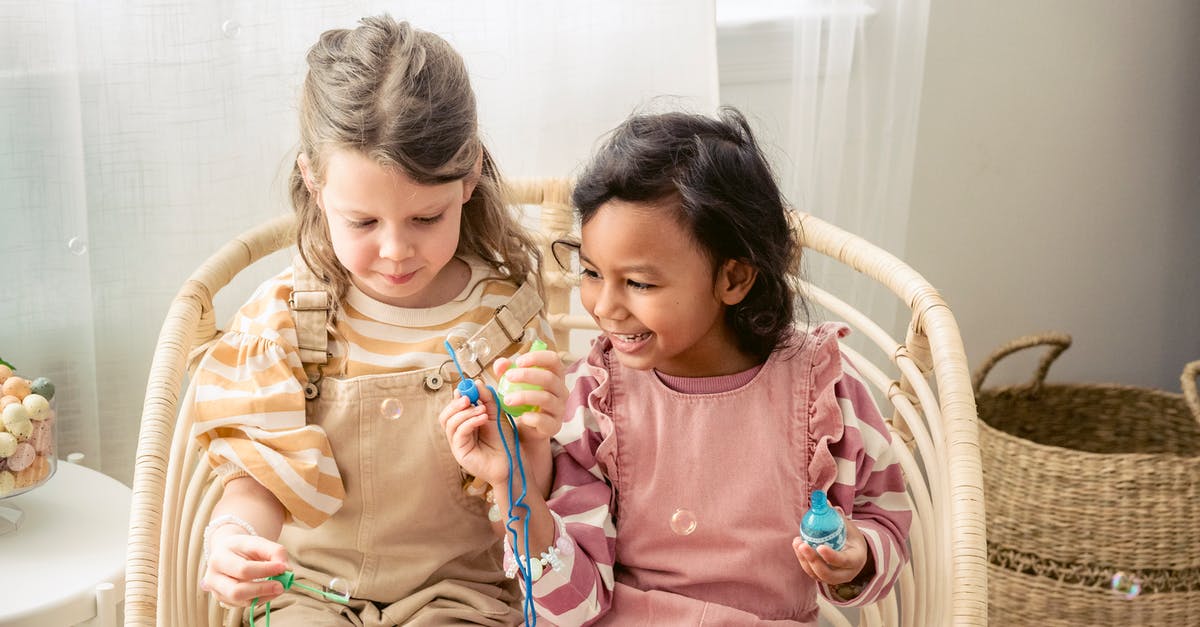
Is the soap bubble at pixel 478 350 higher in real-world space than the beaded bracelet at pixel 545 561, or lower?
higher

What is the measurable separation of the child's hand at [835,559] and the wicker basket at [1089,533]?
36.1 inches

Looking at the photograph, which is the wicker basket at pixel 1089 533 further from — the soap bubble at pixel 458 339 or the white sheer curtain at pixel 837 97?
the soap bubble at pixel 458 339

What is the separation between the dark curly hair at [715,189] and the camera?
1.09m

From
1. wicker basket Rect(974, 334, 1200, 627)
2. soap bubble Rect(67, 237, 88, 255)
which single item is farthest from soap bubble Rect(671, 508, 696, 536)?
wicker basket Rect(974, 334, 1200, 627)

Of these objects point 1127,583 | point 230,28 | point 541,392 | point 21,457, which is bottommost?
point 1127,583

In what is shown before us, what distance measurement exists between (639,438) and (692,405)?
0.06m

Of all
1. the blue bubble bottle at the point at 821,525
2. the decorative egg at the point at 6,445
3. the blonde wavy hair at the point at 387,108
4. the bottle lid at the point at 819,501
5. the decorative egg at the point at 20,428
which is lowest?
the decorative egg at the point at 6,445

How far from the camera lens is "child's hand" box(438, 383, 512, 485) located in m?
1.03

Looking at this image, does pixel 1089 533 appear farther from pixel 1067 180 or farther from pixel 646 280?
pixel 646 280

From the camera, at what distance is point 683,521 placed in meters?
1.17

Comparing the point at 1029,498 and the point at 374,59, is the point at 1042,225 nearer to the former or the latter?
the point at 1029,498

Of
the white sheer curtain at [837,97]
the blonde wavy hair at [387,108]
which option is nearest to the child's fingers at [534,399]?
the blonde wavy hair at [387,108]

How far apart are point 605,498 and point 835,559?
0.23m

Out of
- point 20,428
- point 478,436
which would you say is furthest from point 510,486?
point 20,428
